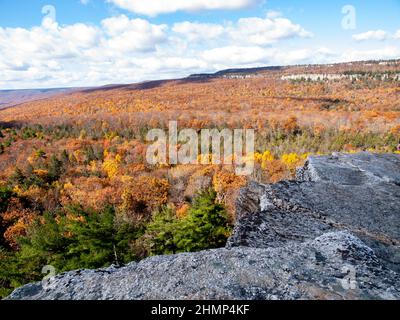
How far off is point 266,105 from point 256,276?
14351 cm

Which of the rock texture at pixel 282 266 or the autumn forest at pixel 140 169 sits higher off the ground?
the rock texture at pixel 282 266

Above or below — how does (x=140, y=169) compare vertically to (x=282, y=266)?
below

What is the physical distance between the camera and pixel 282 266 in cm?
547

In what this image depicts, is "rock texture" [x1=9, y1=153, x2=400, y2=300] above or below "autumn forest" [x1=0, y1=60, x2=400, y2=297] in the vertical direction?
above

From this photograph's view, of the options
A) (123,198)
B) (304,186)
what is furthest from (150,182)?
(304,186)

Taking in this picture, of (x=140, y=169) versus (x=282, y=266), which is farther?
(x=140, y=169)

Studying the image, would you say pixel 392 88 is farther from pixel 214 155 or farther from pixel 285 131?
pixel 214 155

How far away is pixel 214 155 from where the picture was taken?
82.0 metres

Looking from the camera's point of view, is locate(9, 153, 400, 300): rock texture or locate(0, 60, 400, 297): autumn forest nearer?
locate(9, 153, 400, 300): rock texture

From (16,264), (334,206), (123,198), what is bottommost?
(123,198)

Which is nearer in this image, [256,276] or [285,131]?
[256,276]

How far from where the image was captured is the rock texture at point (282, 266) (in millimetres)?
4992

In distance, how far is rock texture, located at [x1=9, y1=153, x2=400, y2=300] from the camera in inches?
197

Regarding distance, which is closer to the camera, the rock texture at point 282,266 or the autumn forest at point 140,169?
the rock texture at point 282,266
